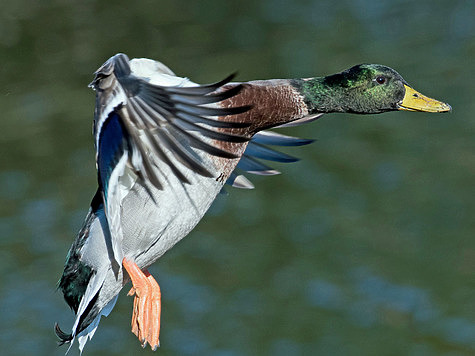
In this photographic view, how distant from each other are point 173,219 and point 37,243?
5645mm

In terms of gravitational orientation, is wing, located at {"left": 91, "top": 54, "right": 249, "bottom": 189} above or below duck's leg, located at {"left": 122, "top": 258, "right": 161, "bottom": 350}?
above

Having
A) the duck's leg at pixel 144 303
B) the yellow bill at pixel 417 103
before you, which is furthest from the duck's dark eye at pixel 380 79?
the duck's leg at pixel 144 303

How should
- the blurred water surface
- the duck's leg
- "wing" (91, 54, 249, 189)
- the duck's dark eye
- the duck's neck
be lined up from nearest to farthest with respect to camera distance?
"wing" (91, 54, 249, 189), the duck's leg, the duck's neck, the duck's dark eye, the blurred water surface

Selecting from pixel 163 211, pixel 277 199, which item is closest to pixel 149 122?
pixel 163 211

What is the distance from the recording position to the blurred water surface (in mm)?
10062

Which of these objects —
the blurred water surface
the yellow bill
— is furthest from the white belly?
the blurred water surface

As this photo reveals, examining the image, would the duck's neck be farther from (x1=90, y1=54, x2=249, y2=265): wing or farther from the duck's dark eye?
(x1=90, y1=54, x2=249, y2=265): wing

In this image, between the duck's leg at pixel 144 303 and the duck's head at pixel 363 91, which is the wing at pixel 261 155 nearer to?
the duck's head at pixel 363 91

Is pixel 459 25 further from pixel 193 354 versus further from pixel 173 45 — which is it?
pixel 193 354

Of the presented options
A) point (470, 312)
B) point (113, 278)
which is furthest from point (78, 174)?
point (113, 278)

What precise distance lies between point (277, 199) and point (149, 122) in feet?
20.7

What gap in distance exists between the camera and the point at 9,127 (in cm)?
1185

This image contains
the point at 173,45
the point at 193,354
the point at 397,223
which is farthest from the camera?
the point at 173,45

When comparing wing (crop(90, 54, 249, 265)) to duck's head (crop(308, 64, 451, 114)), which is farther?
duck's head (crop(308, 64, 451, 114))
